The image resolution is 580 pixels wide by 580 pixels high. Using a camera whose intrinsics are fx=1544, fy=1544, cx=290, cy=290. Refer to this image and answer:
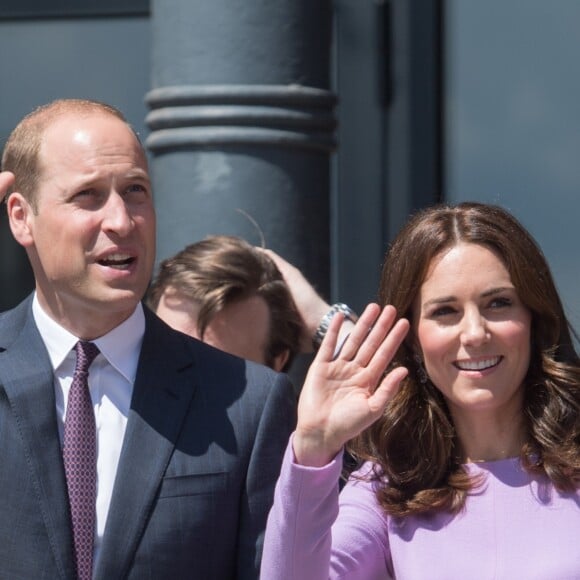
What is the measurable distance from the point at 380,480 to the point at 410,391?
0.70 ft

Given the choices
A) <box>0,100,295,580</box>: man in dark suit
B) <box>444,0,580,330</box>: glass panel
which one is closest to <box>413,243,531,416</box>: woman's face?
<box>0,100,295,580</box>: man in dark suit

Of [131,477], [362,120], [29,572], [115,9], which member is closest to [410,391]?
[131,477]

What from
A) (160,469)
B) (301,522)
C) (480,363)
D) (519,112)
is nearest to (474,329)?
(480,363)

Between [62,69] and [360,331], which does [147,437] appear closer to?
[360,331]

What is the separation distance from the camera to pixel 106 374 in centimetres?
308

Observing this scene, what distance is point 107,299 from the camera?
118 inches

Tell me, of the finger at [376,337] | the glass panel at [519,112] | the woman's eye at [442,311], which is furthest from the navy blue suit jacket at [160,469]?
the glass panel at [519,112]

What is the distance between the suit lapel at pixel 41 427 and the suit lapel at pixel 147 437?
0.08 m

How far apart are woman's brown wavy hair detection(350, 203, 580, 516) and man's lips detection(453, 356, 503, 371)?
134mm

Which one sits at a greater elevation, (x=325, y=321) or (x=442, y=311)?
(x=442, y=311)

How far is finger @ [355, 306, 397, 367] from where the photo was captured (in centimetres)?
296

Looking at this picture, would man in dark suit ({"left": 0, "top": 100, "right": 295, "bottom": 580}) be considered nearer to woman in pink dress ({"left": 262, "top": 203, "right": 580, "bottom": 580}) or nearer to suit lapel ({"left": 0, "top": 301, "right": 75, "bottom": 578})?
suit lapel ({"left": 0, "top": 301, "right": 75, "bottom": 578})

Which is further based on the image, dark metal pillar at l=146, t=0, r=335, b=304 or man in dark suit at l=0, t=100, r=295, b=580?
dark metal pillar at l=146, t=0, r=335, b=304

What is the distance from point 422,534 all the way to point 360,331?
0.45 m
